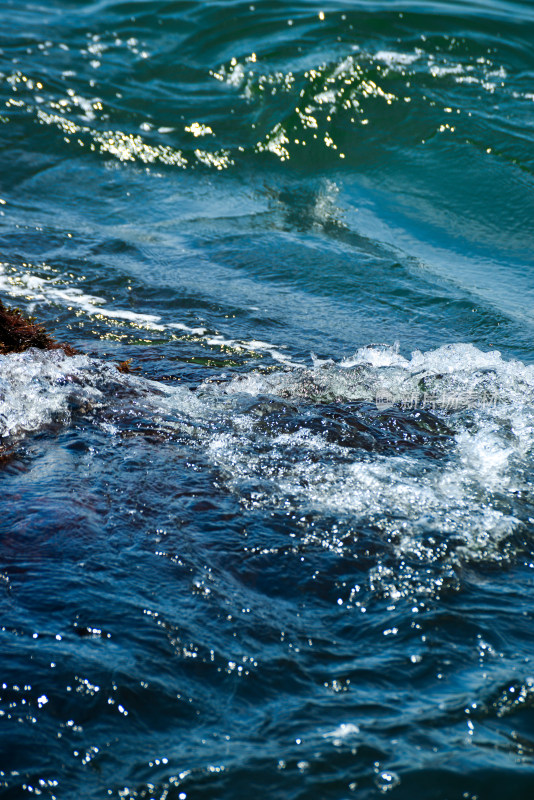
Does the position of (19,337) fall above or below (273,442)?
above

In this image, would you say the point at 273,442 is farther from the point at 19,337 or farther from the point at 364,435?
the point at 19,337

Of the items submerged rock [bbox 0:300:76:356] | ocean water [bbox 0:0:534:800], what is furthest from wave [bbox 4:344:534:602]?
submerged rock [bbox 0:300:76:356]

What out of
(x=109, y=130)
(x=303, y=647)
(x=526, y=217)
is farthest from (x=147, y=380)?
(x=109, y=130)

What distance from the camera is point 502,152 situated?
8734 millimetres

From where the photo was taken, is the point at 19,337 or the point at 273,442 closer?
the point at 273,442

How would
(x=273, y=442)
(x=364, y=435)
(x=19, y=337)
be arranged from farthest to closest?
(x=19, y=337) < (x=364, y=435) < (x=273, y=442)

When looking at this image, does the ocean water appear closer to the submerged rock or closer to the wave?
the wave

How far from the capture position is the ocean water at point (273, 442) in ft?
7.55

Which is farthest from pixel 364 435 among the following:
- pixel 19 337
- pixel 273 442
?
pixel 19 337

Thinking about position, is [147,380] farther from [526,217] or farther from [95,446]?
[526,217]

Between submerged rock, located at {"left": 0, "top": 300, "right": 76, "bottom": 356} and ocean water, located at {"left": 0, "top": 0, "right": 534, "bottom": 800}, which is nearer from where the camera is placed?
ocean water, located at {"left": 0, "top": 0, "right": 534, "bottom": 800}

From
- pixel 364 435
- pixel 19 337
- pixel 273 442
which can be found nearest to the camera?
pixel 273 442

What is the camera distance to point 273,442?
384cm

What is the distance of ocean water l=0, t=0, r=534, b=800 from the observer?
230 centimetres
